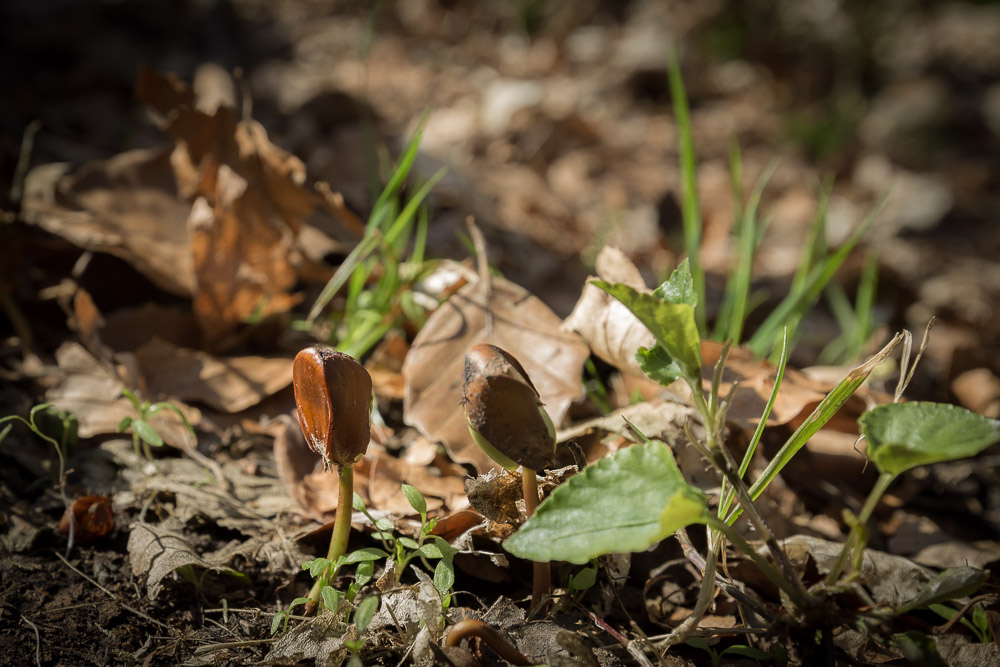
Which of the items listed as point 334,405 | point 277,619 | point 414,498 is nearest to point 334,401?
point 334,405

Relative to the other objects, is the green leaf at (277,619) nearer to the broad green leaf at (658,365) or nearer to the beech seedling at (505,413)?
the beech seedling at (505,413)

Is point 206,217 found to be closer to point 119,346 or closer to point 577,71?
point 119,346

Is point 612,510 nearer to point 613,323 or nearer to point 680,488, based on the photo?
point 680,488

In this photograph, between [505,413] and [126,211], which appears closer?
[505,413]

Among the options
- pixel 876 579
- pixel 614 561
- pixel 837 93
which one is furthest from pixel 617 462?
pixel 837 93

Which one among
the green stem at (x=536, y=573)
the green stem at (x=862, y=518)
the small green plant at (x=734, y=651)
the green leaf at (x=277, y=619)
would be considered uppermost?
the green stem at (x=862, y=518)

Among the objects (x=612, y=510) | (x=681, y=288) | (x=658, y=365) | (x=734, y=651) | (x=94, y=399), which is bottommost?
(x=734, y=651)

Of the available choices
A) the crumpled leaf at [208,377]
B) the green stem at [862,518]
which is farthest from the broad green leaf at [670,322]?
the crumpled leaf at [208,377]

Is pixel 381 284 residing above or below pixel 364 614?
above
